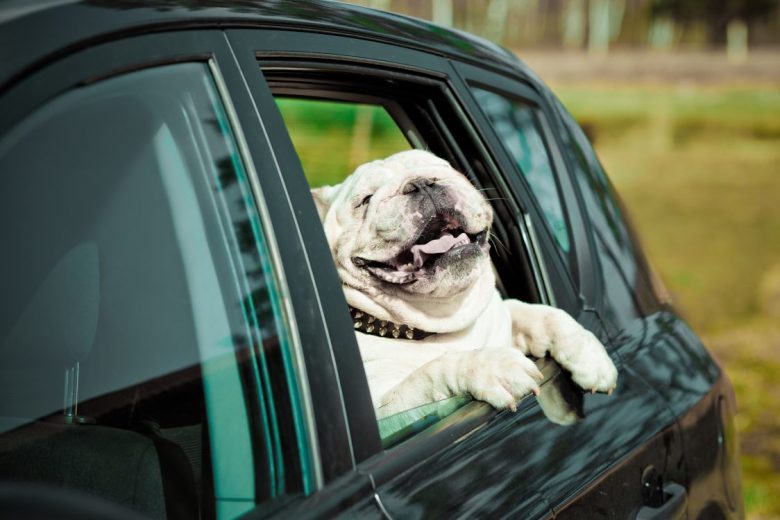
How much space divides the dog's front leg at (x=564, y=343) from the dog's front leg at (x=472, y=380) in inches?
6.6

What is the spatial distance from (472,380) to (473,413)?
13 centimetres

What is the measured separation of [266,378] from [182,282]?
237 millimetres

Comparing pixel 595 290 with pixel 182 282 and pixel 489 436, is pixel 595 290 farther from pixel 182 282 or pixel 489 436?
pixel 182 282

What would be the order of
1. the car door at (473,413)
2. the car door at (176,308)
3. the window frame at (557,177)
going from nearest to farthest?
1. the car door at (176,308)
2. the car door at (473,413)
3. the window frame at (557,177)

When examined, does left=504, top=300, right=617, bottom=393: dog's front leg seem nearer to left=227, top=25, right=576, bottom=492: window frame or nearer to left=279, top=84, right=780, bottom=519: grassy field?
left=227, top=25, right=576, bottom=492: window frame

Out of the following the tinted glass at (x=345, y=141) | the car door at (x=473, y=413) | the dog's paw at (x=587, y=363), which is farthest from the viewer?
the dog's paw at (x=587, y=363)

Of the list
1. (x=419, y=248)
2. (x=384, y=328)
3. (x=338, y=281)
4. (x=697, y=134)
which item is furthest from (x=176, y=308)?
(x=697, y=134)

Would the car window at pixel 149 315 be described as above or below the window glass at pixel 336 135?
below

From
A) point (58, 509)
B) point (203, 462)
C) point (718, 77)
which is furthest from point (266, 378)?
point (718, 77)

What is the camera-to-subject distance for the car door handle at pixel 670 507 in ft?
7.00

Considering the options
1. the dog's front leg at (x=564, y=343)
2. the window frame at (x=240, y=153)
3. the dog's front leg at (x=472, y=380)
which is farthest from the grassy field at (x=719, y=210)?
the window frame at (x=240, y=153)

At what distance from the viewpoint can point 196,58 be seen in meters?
1.63

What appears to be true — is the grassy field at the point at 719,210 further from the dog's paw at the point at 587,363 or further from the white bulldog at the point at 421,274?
the dog's paw at the point at 587,363

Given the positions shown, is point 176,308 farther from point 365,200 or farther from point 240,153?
point 365,200
